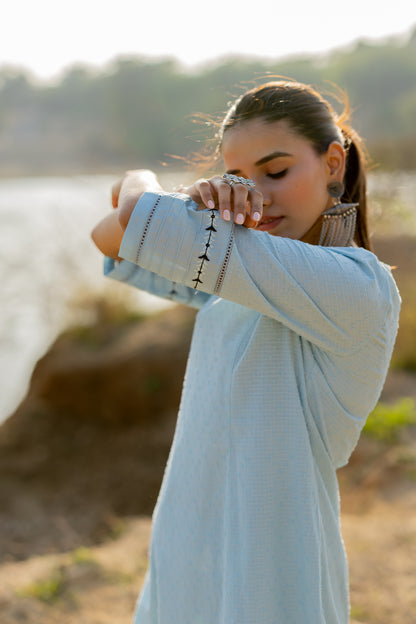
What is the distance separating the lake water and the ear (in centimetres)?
452

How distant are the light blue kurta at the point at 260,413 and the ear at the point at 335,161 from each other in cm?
28

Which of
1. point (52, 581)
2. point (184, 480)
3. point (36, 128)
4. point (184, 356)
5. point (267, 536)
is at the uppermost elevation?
point (36, 128)

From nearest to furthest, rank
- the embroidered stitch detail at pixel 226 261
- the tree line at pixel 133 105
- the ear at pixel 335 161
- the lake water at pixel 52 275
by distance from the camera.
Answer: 1. the embroidered stitch detail at pixel 226 261
2. the ear at pixel 335 161
3. the lake water at pixel 52 275
4. the tree line at pixel 133 105

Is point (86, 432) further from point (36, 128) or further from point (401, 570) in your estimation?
point (36, 128)

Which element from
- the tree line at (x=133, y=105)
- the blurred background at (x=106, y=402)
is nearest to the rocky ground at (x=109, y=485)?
the blurred background at (x=106, y=402)

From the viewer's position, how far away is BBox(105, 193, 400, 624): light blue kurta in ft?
3.08

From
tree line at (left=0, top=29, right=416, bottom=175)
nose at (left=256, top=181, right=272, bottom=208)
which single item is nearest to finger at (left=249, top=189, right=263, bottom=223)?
nose at (left=256, top=181, right=272, bottom=208)

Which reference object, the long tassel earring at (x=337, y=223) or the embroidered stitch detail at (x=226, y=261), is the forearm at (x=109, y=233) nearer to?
the embroidered stitch detail at (x=226, y=261)

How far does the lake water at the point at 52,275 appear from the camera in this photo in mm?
7535

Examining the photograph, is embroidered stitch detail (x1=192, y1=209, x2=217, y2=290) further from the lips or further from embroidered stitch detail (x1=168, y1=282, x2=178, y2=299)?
embroidered stitch detail (x1=168, y1=282, x2=178, y2=299)

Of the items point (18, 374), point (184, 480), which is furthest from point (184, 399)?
point (18, 374)

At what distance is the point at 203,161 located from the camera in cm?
153

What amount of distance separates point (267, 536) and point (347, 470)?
3.57 m

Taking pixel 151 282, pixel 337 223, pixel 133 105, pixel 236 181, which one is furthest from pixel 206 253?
pixel 133 105
